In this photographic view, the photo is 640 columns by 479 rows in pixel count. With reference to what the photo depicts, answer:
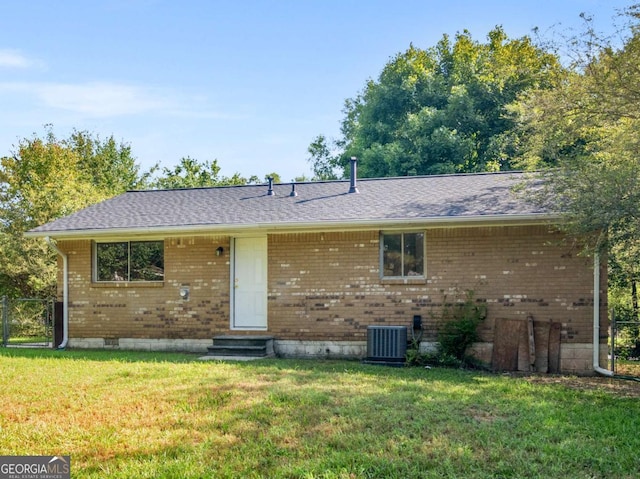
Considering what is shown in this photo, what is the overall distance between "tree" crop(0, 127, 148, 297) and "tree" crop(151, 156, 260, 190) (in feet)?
4.41

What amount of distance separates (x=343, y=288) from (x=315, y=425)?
602 cm

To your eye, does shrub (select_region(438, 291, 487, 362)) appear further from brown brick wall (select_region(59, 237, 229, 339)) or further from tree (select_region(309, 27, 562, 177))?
tree (select_region(309, 27, 562, 177))

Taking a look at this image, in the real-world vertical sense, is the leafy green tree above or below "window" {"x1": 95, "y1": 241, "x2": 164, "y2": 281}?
above

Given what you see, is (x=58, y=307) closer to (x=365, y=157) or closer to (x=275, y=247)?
(x=275, y=247)

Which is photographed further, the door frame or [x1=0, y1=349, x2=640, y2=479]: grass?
the door frame

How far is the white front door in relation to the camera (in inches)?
504

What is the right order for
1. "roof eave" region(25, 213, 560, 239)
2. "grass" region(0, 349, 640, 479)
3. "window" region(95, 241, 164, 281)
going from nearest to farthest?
"grass" region(0, 349, 640, 479)
"roof eave" region(25, 213, 560, 239)
"window" region(95, 241, 164, 281)

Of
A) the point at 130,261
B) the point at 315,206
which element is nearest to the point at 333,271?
the point at 315,206

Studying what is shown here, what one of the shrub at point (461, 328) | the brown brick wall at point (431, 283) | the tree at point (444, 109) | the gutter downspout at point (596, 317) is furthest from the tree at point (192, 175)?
the gutter downspout at point (596, 317)

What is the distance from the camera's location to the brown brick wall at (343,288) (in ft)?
36.0

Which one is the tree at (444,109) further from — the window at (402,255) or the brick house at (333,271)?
the window at (402,255)

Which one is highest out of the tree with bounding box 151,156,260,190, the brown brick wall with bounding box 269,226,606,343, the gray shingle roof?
the tree with bounding box 151,156,260,190

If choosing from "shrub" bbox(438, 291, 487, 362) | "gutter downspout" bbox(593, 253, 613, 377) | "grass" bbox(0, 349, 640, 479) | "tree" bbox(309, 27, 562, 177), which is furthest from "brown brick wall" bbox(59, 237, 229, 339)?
"tree" bbox(309, 27, 562, 177)

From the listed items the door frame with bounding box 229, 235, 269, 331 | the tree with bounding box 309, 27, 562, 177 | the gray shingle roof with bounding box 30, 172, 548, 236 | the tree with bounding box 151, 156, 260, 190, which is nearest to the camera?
the gray shingle roof with bounding box 30, 172, 548, 236
